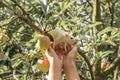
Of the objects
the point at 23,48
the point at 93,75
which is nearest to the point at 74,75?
the point at 93,75

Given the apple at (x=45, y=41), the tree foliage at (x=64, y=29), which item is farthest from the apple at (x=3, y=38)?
the apple at (x=45, y=41)

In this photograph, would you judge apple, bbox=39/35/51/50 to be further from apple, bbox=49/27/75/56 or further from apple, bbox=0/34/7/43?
apple, bbox=0/34/7/43

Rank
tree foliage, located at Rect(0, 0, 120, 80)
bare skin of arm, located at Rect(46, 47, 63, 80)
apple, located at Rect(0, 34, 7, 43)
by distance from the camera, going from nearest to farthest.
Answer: bare skin of arm, located at Rect(46, 47, 63, 80) → tree foliage, located at Rect(0, 0, 120, 80) → apple, located at Rect(0, 34, 7, 43)

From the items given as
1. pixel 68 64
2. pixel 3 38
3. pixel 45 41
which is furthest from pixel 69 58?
pixel 3 38

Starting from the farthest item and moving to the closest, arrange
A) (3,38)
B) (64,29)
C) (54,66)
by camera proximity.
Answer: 1. (3,38)
2. (64,29)
3. (54,66)

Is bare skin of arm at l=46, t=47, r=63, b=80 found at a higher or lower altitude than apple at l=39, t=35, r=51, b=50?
lower

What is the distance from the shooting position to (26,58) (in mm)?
2639

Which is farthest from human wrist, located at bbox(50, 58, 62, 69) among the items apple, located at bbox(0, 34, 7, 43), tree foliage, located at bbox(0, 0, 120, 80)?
apple, located at bbox(0, 34, 7, 43)

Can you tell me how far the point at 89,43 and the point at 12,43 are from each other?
2.67ft

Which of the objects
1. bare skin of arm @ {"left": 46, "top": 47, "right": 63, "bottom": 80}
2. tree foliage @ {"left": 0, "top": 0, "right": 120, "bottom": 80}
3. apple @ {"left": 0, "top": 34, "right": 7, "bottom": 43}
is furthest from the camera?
apple @ {"left": 0, "top": 34, "right": 7, "bottom": 43}

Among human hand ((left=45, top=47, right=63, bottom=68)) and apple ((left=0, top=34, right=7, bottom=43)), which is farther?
apple ((left=0, top=34, right=7, bottom=43))

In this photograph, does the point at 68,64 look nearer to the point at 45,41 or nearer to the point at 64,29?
the point at 45,41

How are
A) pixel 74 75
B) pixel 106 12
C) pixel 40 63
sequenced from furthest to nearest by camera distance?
pixel 106 12 < pixel 40 63 < pixel 74 75

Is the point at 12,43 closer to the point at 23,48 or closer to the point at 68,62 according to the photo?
the point at 23,48
